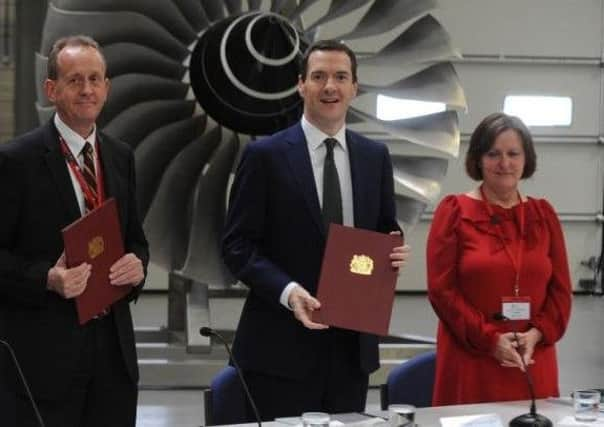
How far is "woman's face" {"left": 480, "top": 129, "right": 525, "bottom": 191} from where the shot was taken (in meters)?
3.19

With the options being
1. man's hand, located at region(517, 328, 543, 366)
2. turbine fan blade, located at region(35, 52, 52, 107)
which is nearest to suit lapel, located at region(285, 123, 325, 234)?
man's hand, located at region(517, 328, 543, 366)

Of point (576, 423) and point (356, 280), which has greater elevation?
point (356, 280)

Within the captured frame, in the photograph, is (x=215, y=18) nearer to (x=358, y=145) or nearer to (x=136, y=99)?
(x=136, y=99)

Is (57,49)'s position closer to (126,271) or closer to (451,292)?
(126,271)

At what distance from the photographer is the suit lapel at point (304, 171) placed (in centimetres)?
288

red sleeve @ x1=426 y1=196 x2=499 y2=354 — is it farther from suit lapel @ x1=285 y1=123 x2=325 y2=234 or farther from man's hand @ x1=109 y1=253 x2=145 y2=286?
man's hand @ x1=109 y1=253 x2=145 y2=286

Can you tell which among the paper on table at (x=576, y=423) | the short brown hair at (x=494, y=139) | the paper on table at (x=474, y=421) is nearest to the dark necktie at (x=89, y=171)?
the paper on table at (x=474, y=421)

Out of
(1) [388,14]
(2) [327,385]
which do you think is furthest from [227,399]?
(1) [388,14]

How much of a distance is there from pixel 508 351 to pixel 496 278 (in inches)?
8.5

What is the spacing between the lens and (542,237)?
323 cm

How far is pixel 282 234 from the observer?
9.53ft

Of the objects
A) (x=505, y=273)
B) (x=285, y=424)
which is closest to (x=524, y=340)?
(x=505, y=273)

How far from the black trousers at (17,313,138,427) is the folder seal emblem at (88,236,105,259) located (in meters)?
0.18

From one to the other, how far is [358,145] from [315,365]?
0.60 metres
